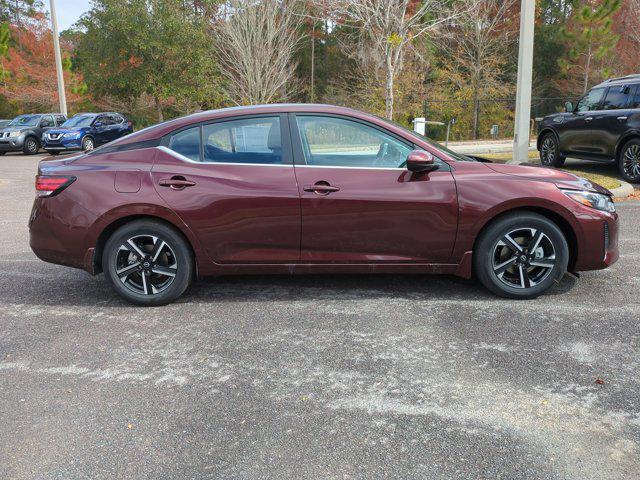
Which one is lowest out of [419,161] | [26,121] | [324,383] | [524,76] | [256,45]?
[324,383]

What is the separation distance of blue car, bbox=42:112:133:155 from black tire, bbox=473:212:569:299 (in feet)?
70.4

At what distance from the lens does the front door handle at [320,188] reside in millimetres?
4867

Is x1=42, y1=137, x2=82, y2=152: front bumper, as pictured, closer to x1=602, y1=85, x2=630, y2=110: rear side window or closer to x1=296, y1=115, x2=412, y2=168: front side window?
x1=602, y1=85, x2=630, y2=110: rear side window

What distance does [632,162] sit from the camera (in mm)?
11125

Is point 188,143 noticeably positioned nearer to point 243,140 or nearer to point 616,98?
point 243,140

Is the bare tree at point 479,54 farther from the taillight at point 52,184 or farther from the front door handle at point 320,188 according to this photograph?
the taillight at point 52,184

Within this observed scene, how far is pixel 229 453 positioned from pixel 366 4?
16.3 meters

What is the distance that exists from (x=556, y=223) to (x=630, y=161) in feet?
23.7

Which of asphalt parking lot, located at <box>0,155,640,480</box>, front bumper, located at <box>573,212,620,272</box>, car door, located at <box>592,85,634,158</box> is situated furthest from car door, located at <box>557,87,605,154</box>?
front bumper, located at <box>573,212,620,272</box>

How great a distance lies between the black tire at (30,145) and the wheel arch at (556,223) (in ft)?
79.1

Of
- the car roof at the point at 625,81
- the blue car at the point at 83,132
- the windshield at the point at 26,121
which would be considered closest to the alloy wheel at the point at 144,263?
the car roof at the point at 625,81

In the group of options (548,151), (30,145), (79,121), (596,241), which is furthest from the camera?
(30,145)

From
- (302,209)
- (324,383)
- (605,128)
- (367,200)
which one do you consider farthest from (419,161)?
(605,128)

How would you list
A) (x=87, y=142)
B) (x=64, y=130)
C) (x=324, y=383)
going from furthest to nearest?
(x=87, y=142), (x=64, y=130), (x=324, y=383)
